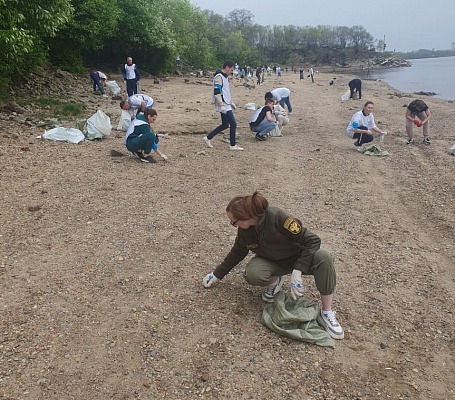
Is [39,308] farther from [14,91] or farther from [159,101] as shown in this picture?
[159,101]

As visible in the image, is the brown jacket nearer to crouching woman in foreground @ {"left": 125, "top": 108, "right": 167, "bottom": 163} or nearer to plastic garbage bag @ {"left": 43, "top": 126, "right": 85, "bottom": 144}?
crouching woman in foreground @ {"left": 125, "top": 108, "right": 167, "bottom": 163}

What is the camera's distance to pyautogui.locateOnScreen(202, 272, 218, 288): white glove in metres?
3.75

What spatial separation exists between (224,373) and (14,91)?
13398mm

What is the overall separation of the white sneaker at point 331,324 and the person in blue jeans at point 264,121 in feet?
23.1

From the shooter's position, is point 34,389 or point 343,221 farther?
point 343,221

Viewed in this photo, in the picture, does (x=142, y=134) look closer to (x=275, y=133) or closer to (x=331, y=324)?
(x=275, y=133)

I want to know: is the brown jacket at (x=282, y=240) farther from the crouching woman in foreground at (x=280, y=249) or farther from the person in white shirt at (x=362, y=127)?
the person in white shirt at (x=362, y=127)

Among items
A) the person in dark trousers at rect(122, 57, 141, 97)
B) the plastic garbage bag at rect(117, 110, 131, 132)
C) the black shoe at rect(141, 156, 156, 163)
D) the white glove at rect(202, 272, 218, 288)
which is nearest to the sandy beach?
the white glove at rect(202, 272, 218, 288)

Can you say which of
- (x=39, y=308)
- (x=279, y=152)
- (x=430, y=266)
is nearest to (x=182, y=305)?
(x=39, y=308)

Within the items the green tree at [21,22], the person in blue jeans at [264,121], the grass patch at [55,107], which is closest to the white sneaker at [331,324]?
the person in blue jeans at [264,121]

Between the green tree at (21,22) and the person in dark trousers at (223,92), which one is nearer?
the person in dark trousers at (223,92)

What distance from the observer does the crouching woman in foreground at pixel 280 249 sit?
306 centimetres

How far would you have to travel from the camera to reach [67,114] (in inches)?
448

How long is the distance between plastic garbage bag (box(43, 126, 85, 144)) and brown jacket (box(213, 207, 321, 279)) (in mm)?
6653
